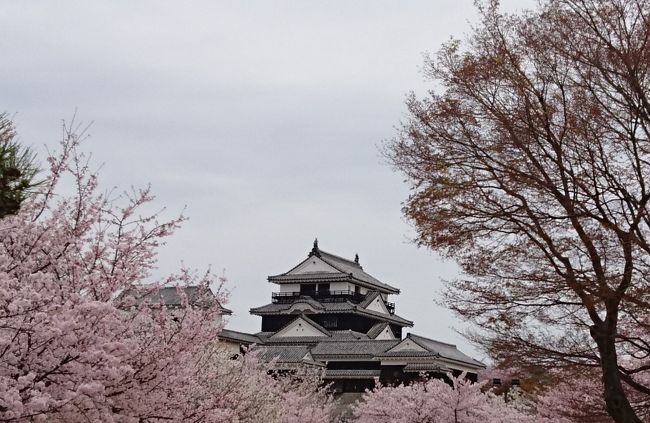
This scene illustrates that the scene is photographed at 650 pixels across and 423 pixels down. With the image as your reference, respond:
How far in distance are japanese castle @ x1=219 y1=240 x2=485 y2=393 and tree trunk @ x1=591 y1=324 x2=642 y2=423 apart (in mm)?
23010

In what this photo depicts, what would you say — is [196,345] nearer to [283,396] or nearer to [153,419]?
[153,419]

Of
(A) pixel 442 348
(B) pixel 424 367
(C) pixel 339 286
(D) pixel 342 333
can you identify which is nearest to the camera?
(B) pixel 424 367

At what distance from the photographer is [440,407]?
24.6 metres

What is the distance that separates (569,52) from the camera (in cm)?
793

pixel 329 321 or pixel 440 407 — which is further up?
pixel 329 321

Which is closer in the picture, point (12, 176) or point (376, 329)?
point (12, 176)

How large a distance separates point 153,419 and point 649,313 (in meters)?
5.60

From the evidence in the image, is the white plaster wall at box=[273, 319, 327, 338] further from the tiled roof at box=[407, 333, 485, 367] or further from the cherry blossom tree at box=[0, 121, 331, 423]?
the cherry blossom tree at box=[0, 121, 331, 423]

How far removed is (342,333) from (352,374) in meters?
5.37

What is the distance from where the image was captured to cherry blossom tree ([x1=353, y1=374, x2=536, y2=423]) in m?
24.2

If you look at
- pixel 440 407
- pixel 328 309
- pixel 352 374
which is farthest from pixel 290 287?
pixel 440 407

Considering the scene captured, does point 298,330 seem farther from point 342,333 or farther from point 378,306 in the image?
point 378,306

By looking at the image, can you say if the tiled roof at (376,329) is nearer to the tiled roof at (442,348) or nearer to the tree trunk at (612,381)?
the tiled roof at (442,348)

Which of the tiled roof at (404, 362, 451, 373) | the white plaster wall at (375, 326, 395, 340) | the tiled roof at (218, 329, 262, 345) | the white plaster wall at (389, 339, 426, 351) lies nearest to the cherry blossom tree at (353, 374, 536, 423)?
the tiled roof at (404, 362, 451, 373)
